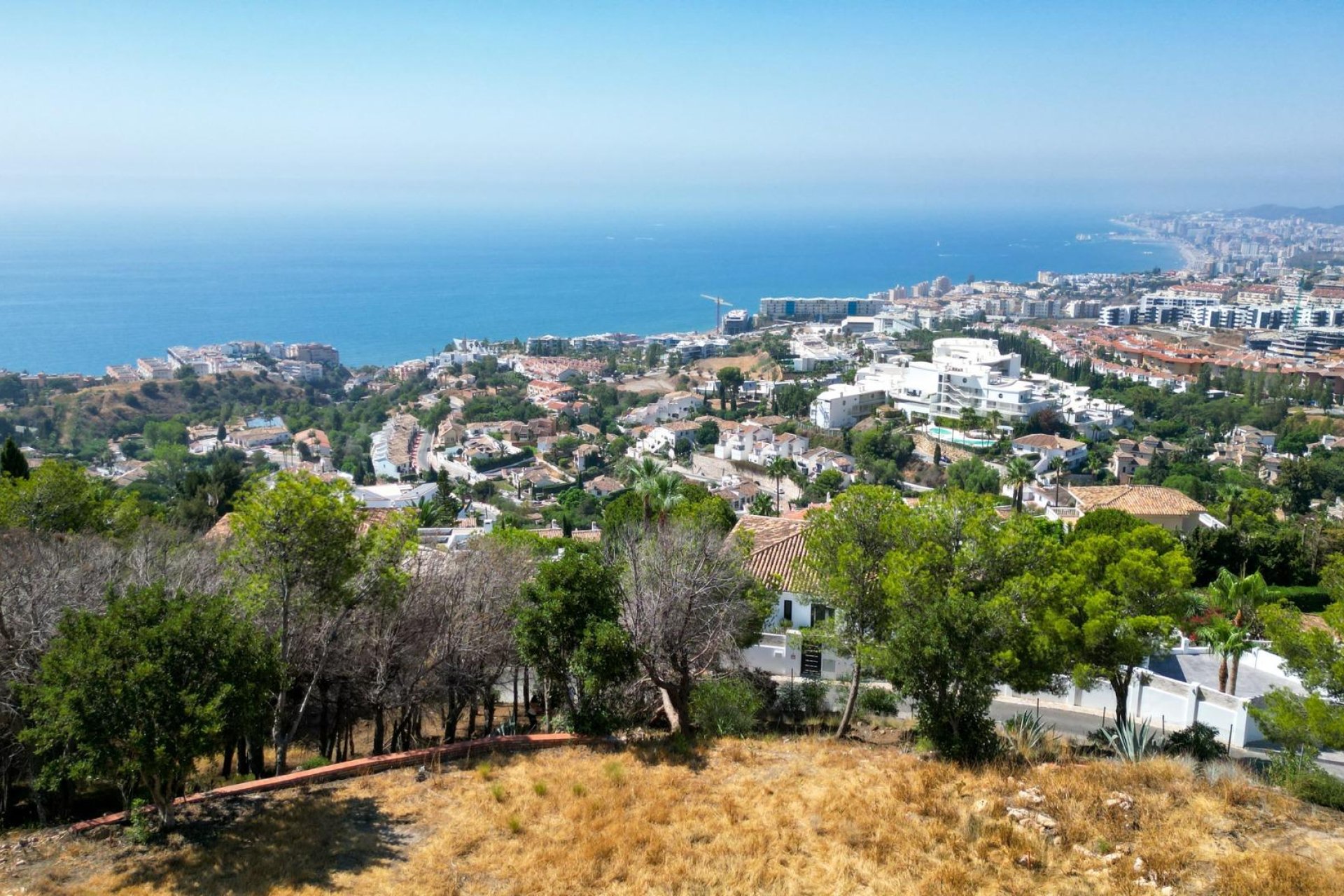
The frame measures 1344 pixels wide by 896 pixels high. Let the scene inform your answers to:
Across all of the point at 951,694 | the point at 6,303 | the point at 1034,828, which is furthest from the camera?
the point at 6,303

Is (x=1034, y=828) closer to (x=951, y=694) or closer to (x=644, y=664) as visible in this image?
(x=951, y=694)

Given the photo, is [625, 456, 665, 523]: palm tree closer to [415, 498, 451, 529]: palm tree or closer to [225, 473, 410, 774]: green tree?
[225, 473, 410, 774]: green tree

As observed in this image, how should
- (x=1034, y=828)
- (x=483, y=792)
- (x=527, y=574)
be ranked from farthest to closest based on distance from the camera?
(x=527, y=574) → (x=483, y=792) → (x=1034, y=828)

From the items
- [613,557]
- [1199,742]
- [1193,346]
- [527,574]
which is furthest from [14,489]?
[1193,346]

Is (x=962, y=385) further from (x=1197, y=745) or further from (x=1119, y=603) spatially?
(x=1197, y=745)

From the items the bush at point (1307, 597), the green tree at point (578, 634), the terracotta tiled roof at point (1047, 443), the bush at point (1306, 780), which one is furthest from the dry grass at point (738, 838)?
the terracotta tiled roof at point (1047, 443)

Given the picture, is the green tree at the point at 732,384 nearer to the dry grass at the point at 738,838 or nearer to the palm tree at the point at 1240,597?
the palm tree at the point at 1240,597

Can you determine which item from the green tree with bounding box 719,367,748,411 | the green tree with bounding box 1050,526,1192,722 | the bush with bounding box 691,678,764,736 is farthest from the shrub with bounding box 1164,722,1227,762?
the green tree with bounding box 719,367,748,411
